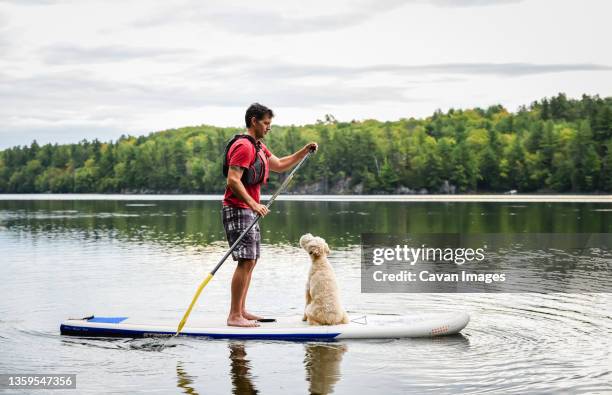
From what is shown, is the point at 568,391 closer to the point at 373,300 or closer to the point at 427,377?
the point at 427,377

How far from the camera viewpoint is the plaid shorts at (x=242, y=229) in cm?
1016

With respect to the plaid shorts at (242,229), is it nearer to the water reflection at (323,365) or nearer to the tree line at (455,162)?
the water reflection at (323,365)

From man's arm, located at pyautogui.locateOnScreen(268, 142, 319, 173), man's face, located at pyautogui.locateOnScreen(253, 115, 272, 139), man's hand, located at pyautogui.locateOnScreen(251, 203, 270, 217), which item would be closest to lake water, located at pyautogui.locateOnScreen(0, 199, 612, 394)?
man's hand, located at pyautogui.locateOnScreen(251, 203, 270, 217)

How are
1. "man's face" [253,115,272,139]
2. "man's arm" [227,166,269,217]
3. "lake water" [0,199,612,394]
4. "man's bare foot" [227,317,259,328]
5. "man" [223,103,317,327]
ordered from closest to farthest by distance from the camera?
"lake water" [0,199,612,394] → "man's arm" [227,166,269,217] → "man" [223,103,317,327] → "man's face" [253,115,272,139] → "man's bare foot" [227,317,259,328]

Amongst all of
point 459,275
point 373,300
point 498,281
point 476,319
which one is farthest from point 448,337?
point 459,275

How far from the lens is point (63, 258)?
2367cm

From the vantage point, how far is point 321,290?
1017 centimetres

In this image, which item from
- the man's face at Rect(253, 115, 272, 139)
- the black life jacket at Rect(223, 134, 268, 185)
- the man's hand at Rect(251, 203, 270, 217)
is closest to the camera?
the man's hand at Rect(251, 203, 270, 217)

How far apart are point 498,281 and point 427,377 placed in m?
8.84

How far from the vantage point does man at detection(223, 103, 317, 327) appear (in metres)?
9.97

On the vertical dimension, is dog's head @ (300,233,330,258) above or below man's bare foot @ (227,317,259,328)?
above

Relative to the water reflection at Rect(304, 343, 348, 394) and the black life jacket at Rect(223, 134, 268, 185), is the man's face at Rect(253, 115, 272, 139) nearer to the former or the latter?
the black life jacket at Rect(223, 134, 268, 185)

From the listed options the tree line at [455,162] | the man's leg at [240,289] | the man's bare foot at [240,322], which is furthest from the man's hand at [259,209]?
the tree line at [455,162]

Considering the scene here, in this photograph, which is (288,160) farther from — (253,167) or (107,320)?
(107,320)
